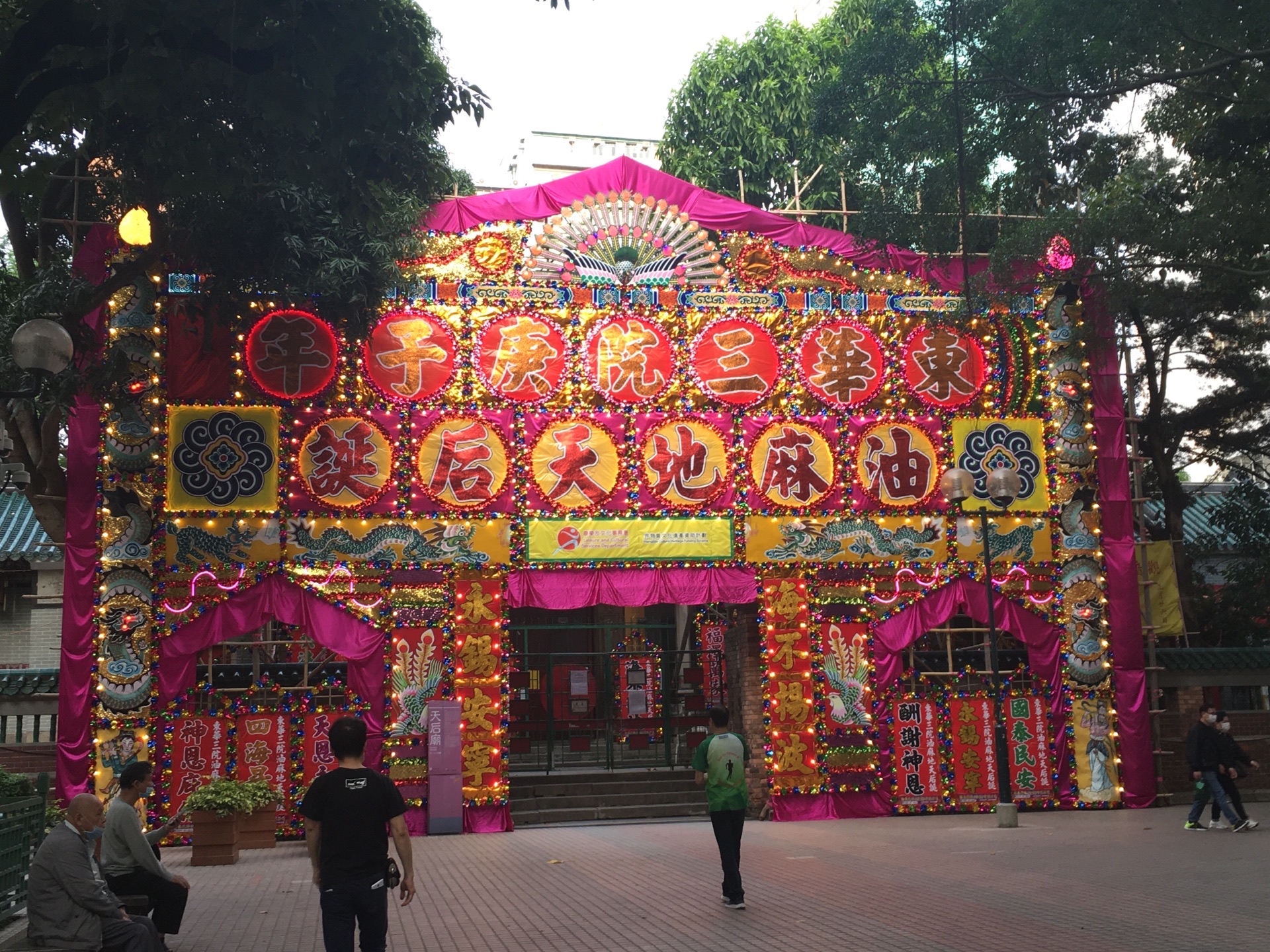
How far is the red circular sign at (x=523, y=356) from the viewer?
1695 centimetres

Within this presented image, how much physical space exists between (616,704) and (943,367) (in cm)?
788

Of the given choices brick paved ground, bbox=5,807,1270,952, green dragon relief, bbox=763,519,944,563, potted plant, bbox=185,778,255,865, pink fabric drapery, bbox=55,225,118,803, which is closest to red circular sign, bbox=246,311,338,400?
pink fabric drapery, bbox=55,225,118,803

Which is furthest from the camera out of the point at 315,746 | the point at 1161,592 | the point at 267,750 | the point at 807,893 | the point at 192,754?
the point at 1161,592

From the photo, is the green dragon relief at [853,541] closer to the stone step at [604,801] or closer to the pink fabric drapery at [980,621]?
the pink fabric drapery at [980,621]

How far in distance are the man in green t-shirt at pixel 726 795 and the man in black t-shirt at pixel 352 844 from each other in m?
3.95

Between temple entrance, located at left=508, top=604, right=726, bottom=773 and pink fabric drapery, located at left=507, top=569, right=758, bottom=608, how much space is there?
0.70 m

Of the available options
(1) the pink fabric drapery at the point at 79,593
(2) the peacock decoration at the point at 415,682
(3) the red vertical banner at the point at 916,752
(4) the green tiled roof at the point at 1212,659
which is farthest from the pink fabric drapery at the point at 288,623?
(4) the green tiled roof at the point at 1212,659

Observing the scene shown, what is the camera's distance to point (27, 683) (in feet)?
52.5

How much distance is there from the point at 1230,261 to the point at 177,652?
13.2 metres

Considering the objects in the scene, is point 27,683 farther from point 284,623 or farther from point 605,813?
point 605,813

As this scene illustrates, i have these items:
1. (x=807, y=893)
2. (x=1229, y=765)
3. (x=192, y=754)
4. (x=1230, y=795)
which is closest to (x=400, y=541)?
(x=192, y=754)

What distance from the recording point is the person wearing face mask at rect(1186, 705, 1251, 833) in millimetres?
13914

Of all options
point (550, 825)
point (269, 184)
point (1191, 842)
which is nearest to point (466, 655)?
point (550, 825)

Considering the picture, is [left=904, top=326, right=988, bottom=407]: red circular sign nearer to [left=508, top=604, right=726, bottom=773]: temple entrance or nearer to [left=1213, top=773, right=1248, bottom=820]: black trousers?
[left=508, top=604, right=726, bottom=773]: temple entrance
